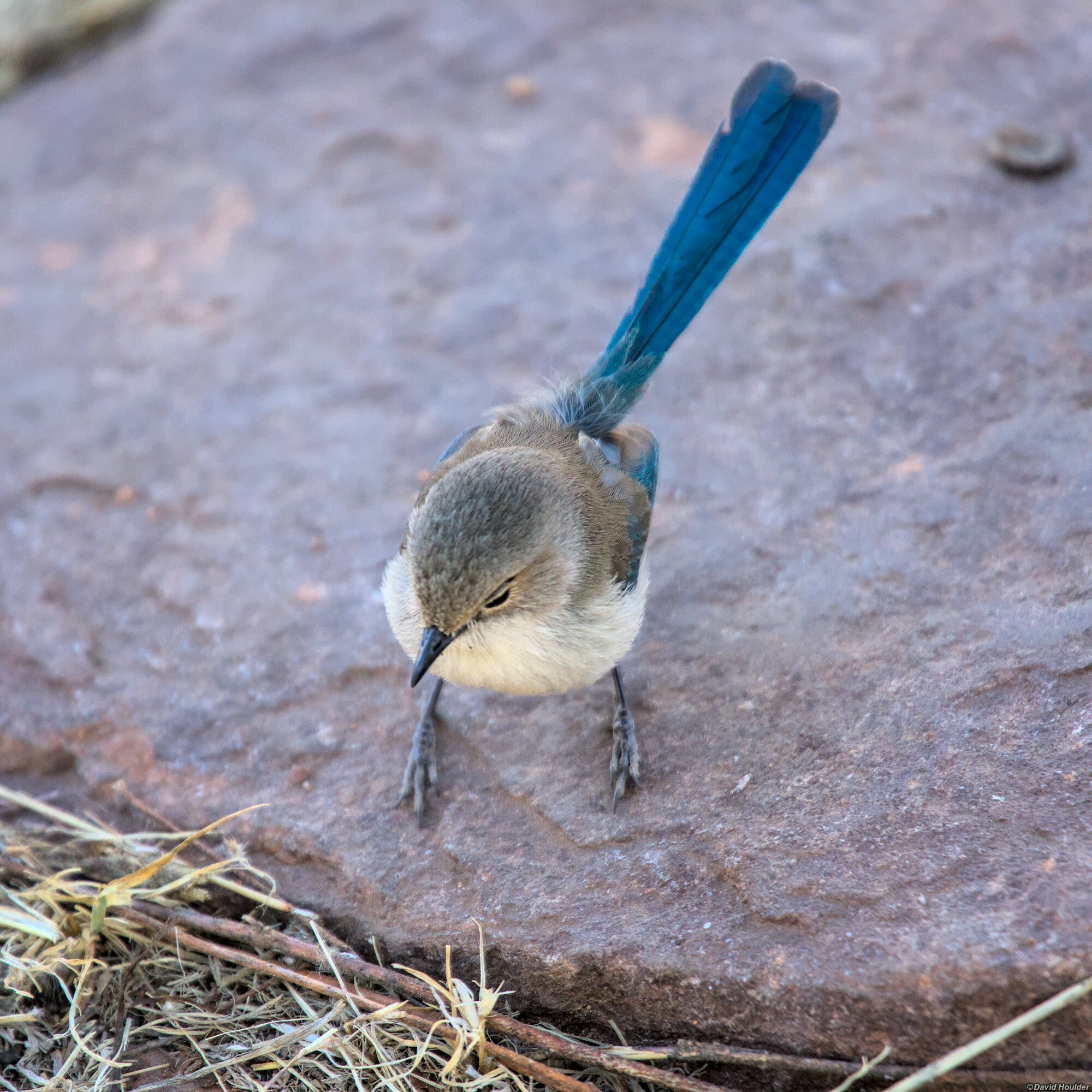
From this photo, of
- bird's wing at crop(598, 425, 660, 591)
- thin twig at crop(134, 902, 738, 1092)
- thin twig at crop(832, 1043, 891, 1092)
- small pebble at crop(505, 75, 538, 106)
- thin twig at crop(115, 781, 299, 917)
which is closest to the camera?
thin twig at crop(832, 1043, 891, 1092)

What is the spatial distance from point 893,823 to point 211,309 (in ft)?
13.8

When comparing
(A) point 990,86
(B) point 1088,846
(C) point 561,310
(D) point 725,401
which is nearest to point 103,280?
(C) point 561,310

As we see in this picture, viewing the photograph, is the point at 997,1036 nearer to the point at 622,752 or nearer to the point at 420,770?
the point at 622,752

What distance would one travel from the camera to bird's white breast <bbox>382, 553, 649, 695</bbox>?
3.36 m

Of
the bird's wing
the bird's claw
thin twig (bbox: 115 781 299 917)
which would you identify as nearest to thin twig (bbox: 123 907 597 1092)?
thin twig (bbox: 115 781 299 917)

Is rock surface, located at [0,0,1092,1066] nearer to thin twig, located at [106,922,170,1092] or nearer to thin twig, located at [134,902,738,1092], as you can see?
thin twig, located at [134,902,738,1092]

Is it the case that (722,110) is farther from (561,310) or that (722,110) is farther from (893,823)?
(893,823)

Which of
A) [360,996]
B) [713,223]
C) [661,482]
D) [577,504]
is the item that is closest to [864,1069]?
[360,996]

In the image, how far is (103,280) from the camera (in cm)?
594

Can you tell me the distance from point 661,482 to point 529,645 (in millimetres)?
1481

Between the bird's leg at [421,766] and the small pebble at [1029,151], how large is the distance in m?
3.93

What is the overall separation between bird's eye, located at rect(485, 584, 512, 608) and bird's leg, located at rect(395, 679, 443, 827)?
70 cm

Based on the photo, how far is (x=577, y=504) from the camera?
365 cm

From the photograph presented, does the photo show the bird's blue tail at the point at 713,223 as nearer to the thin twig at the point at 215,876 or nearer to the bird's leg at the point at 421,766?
the bird's leg at the point at 421,766
